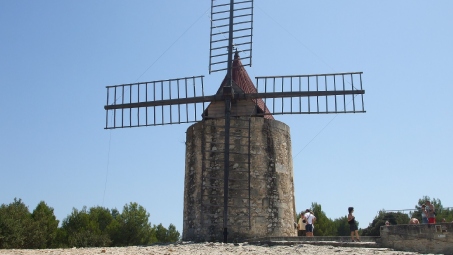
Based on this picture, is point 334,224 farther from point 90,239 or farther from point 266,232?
point 266,232

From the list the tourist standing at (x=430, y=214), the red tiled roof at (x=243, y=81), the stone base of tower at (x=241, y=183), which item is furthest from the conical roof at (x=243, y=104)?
the tourist standing at (x=430, y=214)

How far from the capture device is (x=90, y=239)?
2861cm

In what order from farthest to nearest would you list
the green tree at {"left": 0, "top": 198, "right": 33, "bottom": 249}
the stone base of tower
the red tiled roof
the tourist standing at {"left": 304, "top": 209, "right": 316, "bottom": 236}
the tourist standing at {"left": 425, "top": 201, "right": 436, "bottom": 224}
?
the green tree at {"left": 0, "top": 198, "right": 33, "bottom": 249} < the red tiled roof < the stone base of tower < the tourist standing at {"left": 304, "top": 209, "right": 316, "bottom": 236} < the tourist standing at {"left": 425, "top": 201, "right": 436, "bottom": 224}

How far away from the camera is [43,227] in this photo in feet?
91.3

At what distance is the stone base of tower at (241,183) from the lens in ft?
45.2

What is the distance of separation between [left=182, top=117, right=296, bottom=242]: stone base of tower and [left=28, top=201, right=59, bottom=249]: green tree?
46.6ft

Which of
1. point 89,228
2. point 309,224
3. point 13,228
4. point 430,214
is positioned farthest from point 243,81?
point 89,228

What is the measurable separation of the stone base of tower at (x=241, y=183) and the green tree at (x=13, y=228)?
1101cm

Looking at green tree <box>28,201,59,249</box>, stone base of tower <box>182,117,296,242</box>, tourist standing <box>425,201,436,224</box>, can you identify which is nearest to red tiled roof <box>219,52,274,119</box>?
stone base of tower <box>182,117,296,242</box>

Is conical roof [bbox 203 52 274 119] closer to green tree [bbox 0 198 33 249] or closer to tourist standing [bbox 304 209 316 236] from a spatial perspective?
tourist standing [bbox 304 209 316 236]

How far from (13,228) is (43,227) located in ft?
17.4

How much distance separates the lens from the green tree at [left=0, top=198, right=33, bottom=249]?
22.3 metres

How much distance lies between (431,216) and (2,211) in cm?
1982

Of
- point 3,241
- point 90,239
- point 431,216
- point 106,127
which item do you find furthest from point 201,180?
point 90,239
